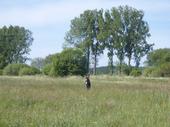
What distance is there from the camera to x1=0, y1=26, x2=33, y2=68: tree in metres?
113

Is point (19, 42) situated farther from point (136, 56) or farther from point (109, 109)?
point (109, 109)

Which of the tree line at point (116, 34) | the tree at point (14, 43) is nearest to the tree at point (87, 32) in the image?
the tree line at point (116, 34)

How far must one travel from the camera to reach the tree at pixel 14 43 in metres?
113

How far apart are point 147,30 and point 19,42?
107ft

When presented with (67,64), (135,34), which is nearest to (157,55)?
(135,34)

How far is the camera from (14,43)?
375 ft

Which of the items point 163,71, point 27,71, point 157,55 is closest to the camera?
point 163,71

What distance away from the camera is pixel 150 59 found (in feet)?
337

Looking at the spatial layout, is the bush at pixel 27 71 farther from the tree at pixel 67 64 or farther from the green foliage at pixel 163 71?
the green foliage at pixel 163 71

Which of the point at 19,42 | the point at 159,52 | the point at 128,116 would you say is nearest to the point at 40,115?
the point at 128,116

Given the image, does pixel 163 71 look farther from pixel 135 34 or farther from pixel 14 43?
pixel 14 43

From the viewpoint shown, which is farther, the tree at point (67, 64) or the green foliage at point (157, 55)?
the green foliage at point (157, 55)

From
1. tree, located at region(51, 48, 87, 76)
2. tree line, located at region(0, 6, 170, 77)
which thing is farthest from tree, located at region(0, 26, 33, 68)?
tree, located at region(51, 48, 87, 76)

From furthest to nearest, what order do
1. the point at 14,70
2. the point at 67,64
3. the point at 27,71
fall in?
the point at 14,70
the point at 27,71
the point at 67,64
